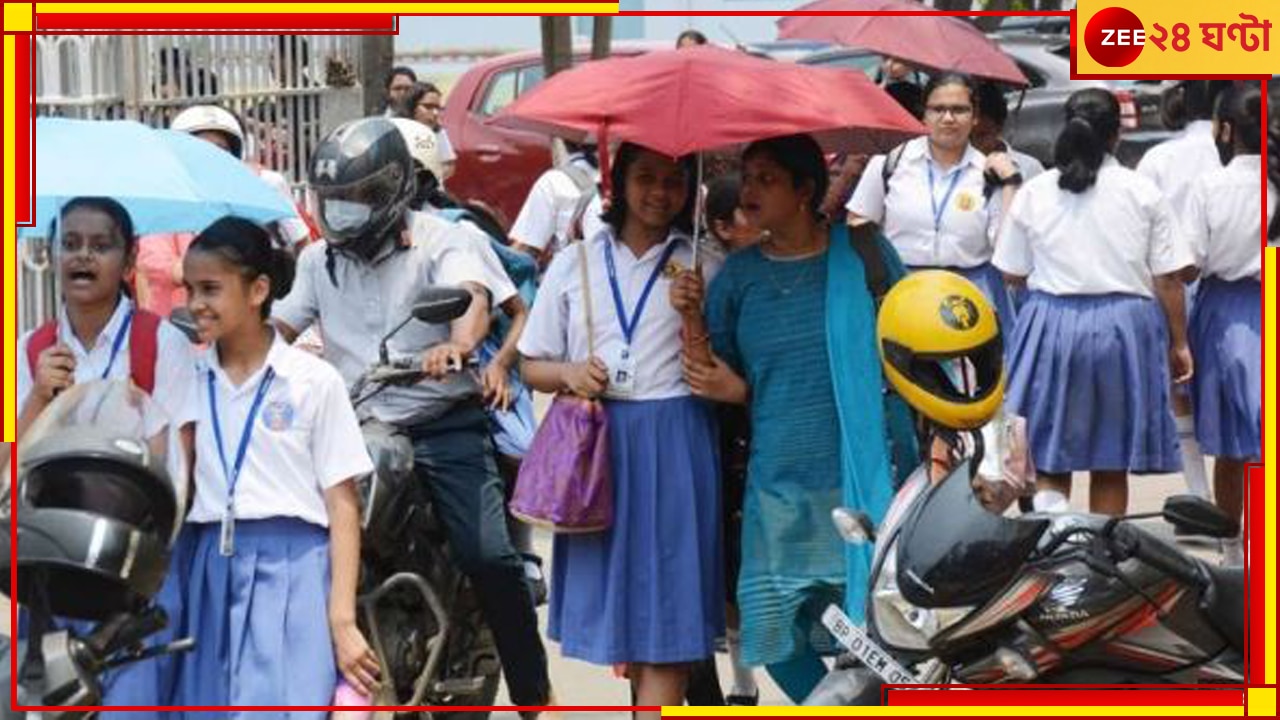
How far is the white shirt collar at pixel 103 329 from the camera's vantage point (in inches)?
230

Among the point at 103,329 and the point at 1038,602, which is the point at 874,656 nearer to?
the point at 1038,602

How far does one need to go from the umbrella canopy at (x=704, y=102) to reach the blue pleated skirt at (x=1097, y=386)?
2.51 m

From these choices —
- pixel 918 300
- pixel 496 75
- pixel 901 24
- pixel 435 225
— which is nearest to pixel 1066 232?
pixel 901 24

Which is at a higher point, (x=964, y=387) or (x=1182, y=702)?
(x=964, y=387)

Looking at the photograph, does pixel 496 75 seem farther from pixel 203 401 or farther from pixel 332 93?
pixel 203 401

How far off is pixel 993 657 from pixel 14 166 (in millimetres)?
2059

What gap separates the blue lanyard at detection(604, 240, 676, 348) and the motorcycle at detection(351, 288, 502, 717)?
0.40m

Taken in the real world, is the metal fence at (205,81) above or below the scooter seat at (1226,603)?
above

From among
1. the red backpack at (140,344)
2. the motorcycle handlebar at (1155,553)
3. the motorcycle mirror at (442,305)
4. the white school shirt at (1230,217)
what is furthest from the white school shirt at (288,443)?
the white school shirt at (1230,217)

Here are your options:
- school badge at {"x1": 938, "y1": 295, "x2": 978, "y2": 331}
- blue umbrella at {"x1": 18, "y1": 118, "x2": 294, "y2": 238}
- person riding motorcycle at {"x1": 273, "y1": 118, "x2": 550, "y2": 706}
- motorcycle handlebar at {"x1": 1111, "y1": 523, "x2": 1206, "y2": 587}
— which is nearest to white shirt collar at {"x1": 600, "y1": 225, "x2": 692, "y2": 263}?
person riding motorcycle at {"x1": 273, "y1": 118, "x2": 550, "y2": 706}

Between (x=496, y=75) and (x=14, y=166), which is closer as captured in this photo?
(x=14, y=166)

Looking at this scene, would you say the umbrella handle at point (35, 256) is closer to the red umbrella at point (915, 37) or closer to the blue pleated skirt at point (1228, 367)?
the red umbrella at point (915, 37)

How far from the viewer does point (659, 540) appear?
6.71 m

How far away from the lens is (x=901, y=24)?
10383 millimetres
